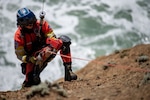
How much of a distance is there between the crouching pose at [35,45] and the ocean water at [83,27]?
7726 millimetres

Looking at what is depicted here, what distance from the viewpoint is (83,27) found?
70.7ft

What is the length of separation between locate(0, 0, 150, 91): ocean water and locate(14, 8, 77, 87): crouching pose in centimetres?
773

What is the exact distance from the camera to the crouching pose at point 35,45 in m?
7.66

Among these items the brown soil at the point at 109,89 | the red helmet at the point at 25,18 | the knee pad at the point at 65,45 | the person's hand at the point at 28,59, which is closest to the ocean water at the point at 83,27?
the knee pad at the point at 65,45

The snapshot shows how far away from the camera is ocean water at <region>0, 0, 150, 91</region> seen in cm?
1756

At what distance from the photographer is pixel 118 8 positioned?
78.8 ft

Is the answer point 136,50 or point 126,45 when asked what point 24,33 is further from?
point 126,45

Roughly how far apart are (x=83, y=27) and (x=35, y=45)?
13658 millimetres

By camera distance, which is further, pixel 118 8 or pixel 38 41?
pixel 118 8

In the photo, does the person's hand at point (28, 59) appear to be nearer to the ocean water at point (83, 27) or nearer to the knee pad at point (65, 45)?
the knee pad at point (65, 45)

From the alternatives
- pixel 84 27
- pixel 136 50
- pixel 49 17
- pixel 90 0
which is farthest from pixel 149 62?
pixel 90 0

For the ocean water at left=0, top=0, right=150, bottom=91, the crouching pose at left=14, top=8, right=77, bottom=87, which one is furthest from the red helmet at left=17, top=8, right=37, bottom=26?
the ocean water at left=0, top=0, right=150, bottom=91

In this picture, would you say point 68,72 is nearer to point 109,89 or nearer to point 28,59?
point 28,59

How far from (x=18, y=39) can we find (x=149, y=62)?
3203mm
